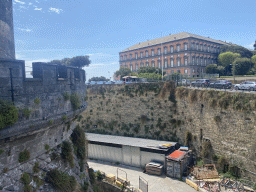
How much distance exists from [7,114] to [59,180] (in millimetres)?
2280

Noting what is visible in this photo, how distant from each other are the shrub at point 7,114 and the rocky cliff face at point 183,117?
46.7 feet

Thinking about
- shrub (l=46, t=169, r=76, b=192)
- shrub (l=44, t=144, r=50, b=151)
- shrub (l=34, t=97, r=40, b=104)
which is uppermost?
shrub (l=34, t=97, r=40, b=104)

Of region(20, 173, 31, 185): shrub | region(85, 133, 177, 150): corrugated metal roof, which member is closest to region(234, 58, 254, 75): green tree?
region(85, 133, 177, 150): corrugated metal roof

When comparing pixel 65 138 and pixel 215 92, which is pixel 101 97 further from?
pixel 65 138

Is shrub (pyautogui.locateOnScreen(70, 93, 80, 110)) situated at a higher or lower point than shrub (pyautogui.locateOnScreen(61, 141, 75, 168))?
higher

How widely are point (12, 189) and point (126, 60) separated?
6353cm

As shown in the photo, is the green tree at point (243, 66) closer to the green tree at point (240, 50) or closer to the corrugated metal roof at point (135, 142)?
the green tree at point (240, 50)

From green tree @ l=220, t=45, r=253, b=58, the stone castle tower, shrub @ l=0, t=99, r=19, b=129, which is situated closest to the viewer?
shrub @ l=0, t=99, r=19, b=129

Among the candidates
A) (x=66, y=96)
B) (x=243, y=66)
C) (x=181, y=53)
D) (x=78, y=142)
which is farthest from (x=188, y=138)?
(x=181, y=53)

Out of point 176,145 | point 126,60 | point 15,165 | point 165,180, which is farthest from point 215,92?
point 126,60

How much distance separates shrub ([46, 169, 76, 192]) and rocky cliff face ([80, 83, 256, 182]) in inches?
498

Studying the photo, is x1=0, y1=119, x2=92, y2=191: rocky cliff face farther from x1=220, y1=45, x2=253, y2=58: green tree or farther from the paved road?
x1=220, y1=45, x2=253, y2=58: green tree

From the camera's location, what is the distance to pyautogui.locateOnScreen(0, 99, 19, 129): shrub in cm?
351

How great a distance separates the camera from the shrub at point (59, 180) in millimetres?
4820
